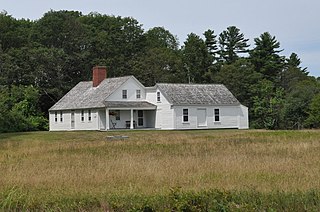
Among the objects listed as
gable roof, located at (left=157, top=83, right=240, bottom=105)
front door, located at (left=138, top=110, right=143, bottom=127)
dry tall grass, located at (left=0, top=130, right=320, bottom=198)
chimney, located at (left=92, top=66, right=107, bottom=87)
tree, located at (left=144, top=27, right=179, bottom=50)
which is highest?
tree, located at (left=144, top=27, right=179, bottom=50)

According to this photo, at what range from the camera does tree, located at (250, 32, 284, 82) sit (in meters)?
89.7

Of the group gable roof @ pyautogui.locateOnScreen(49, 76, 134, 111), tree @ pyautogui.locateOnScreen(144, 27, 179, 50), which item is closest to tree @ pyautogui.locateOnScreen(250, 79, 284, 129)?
gable roof @ pyautogui.locateOnScreen(49, 76, 134, 111)

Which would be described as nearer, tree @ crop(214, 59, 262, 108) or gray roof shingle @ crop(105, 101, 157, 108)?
gray roof shingle @ crop(105, 101, 157, 108)

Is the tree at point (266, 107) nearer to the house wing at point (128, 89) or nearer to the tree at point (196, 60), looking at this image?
the tree at point (196, 60)

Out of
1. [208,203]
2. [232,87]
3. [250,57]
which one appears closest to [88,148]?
[208,203]

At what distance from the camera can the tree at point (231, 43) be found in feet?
313

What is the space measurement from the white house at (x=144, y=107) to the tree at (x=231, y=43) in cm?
3304

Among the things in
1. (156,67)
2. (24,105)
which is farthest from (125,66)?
(24,105)

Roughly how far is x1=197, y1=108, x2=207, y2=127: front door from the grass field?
3365 centimetres

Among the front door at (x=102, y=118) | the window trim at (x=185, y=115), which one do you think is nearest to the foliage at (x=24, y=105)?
the front door at (x=102, y=118)

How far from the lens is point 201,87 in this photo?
62781 millimetres

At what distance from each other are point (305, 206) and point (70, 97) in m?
54.3

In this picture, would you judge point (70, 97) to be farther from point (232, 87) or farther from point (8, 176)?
point (8, 176)

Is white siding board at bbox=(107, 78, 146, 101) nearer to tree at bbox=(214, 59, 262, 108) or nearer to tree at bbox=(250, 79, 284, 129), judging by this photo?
tree at bbox=(250, 79, 284, 129)
